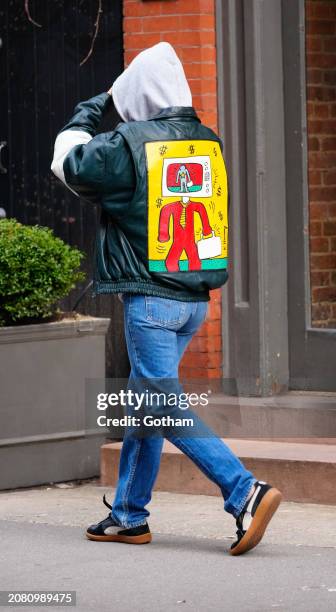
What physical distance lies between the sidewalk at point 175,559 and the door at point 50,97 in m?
1.75

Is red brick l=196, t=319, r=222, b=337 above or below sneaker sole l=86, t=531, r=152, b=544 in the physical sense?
above

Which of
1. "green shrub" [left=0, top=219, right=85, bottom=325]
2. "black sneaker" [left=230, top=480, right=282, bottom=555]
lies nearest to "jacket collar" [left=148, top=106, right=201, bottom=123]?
A: "black sneaker" [left=230, top=480, right=282, bottom=555]

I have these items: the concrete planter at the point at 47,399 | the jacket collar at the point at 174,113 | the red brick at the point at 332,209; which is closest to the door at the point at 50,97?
the concrete planter at the point at 47,399

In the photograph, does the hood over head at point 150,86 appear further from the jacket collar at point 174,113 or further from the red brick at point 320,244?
the red brick at point 320,244

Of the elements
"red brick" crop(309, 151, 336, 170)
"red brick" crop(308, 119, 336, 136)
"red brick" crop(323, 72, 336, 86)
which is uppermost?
"red brick" crop(323, 72, 336, 86)

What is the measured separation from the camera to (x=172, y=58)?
19.7 feet

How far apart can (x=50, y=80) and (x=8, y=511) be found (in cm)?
284

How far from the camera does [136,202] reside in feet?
19.3

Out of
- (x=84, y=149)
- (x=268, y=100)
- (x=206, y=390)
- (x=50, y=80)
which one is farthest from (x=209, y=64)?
(x=84, y=149)

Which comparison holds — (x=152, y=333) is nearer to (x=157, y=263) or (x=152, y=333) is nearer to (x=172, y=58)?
(x=157, y=263)

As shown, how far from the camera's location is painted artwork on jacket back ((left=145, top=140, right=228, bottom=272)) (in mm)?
5895

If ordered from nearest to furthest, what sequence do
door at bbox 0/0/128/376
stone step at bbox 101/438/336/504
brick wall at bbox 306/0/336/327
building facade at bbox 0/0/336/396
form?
stone step at bbox 101/438/336/504, building facade at bbox 0/0/336/396, brick wall at bbox 306/0/336/327, door at bbox 0/0/128/376

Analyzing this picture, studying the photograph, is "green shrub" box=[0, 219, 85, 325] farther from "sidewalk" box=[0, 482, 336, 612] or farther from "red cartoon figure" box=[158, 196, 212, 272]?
"red cartoon figure" box=[158, 196, 212, 272]

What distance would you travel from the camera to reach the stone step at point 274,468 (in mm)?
6973
